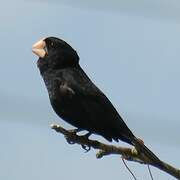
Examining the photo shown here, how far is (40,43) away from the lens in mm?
5074

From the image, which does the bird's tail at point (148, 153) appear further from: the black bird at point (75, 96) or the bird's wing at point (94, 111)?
the bird's wing at point (94, 111)

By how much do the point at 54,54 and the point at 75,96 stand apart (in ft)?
1.84

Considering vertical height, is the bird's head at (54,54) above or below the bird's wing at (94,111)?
above

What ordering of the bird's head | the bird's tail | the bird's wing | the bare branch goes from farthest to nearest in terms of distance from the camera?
the bird's head, the bird's wing, the bird's tail, the bare branch

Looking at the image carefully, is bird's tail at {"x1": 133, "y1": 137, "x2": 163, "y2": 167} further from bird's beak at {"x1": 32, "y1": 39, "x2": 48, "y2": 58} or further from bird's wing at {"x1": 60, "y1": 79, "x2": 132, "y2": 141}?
bird's beak at {"x1": 32, "y1": 39, "x2": 48, "y2": 58}

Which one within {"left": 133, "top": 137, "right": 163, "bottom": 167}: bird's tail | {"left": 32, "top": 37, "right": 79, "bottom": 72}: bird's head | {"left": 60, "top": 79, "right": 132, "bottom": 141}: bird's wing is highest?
{"left": 32, "top": 37, "right": 79, "bottom": 72}: bird's head

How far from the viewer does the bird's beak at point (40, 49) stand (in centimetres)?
496

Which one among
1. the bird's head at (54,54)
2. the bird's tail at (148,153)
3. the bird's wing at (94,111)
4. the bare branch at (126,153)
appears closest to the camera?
the bare branch at (126,153)

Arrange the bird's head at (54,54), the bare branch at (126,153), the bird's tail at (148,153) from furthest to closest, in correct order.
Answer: the bird's head at (54,54), the bird's tail at (148,153), the bare branch at (126,153)

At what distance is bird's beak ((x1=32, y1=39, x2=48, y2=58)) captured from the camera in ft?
16.3

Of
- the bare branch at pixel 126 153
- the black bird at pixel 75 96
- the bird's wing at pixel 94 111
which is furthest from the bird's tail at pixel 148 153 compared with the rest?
the bird's wing at pixel 94 111

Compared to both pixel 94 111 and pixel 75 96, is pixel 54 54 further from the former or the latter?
pixel 94 111

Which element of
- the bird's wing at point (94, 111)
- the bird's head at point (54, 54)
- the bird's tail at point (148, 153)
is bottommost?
the bird's tail at point (148, 153)

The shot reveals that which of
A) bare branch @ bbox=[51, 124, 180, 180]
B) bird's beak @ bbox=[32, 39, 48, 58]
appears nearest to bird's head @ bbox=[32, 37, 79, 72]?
bird's beak @ bbox=[32, 39, 48, 58]
